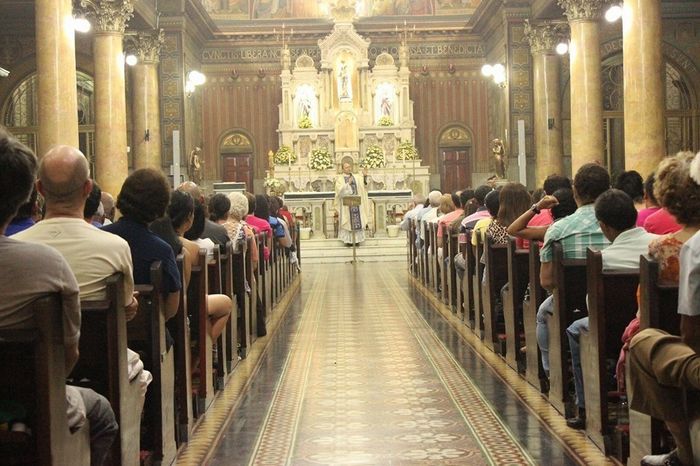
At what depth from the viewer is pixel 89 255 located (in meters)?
4.59

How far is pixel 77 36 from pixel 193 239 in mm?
18562

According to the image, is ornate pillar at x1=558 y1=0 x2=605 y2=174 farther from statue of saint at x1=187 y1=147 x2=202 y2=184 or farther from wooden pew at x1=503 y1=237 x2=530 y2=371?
wooden pew at x1=503 y1=237 x2=530 y2=371

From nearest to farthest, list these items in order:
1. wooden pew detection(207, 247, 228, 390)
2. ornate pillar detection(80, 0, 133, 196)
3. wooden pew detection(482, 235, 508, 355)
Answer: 1. wooden pew detection(207, 247, 228, 390)
2. wooden pew detection(482, 235, 508, 355)
3. ornate pillar detection(80, 0, 133, 196)

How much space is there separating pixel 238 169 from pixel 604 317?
26.5 meters

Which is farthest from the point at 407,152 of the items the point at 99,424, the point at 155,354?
the point at 99,424

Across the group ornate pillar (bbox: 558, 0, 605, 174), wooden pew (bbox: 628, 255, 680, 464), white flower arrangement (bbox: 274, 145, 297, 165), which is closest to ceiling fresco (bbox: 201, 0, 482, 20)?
white flower arrangement (bbox: 274, 145, 297, 165)

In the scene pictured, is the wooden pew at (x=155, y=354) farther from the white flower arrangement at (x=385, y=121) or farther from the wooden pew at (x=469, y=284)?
the white flower arrangement at (x=385, y=121)

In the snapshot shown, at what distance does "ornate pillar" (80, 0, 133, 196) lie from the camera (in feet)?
66.0

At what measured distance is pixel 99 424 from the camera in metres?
4.01

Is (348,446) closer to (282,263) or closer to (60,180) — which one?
(60,180)

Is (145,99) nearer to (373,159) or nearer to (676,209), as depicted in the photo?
(373,159)

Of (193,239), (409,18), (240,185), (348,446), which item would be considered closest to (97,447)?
(348,446)

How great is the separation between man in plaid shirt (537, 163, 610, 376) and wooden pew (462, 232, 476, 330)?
3.77m

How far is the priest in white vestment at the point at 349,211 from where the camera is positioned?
76.9ft
